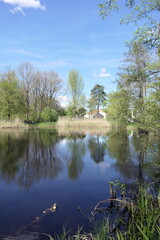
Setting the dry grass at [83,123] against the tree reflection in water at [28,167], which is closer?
the tree reflection in water at [28,167]

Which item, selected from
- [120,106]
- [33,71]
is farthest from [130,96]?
[33,71]

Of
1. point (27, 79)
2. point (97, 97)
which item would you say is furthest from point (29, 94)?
point (97, 97)

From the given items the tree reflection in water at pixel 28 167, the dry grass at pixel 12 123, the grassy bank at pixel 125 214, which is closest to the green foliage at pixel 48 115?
the dry grass at pixel 12 123

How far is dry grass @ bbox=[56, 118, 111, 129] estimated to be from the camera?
28.5 metres

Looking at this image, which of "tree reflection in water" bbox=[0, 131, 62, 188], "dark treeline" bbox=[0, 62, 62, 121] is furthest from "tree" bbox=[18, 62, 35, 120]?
"tree reflection in water" bbox=[0, 131, 62, 188]

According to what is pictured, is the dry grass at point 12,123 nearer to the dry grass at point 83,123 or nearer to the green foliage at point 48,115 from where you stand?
the green foliage at point 48,115

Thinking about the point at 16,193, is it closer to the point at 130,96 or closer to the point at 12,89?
the point at 130,96

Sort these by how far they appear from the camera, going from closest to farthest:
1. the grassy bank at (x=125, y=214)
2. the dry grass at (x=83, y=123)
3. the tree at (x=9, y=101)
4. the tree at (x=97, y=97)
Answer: the grassy bank at (x=125, y=214) < the tree at (x=9, y=101) < the dry grass at (x=83, y=123) < the tree at (x=97, y=97)

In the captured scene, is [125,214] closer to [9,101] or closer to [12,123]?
[12,123]

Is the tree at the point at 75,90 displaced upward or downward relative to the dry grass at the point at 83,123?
upward

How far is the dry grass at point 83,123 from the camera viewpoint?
28.5m

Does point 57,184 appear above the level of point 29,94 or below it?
below

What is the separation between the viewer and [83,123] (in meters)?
29.5

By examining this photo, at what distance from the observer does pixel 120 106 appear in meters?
4.89
